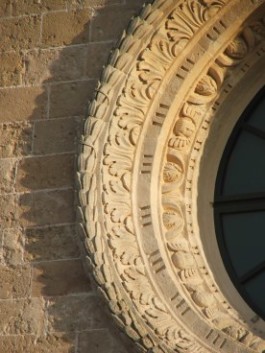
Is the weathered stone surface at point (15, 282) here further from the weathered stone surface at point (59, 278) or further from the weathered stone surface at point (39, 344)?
the weathered stone surface at point (39, 344)

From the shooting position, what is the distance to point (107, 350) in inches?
326

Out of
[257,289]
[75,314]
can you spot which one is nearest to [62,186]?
[75,314]

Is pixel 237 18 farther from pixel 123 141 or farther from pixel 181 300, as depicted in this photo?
pixel 181 300

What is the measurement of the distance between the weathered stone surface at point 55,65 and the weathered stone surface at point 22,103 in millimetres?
78

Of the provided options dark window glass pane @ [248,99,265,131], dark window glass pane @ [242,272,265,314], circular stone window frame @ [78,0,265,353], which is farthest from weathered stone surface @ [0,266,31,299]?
dark window glass pane @ [248,99,265,131]

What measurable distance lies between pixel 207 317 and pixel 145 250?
0.55 m

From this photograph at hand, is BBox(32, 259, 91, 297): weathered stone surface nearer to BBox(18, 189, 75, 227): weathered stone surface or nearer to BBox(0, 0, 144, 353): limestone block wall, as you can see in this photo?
BBox(0, 0, 144, 353): limestone block wall

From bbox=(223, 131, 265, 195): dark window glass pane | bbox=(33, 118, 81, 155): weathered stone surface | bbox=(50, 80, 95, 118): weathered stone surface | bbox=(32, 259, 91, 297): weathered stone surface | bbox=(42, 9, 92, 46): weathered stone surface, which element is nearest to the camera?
bbox=(32, 259, 91, 297): weathered stone surface

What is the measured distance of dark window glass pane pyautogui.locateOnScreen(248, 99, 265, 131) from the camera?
939 centimetres

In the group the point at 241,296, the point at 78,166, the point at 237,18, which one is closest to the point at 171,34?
the point at 237,18

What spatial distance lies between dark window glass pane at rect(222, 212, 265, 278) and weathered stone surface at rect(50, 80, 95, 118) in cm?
114

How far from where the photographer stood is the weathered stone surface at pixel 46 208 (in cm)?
874

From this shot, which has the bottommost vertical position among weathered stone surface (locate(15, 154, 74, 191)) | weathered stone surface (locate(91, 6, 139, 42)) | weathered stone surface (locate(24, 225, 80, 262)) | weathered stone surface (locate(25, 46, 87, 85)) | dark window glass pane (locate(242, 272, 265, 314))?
dark window glass pane (locate(242, 272, 265, 314))

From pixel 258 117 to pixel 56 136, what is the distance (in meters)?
1.36
